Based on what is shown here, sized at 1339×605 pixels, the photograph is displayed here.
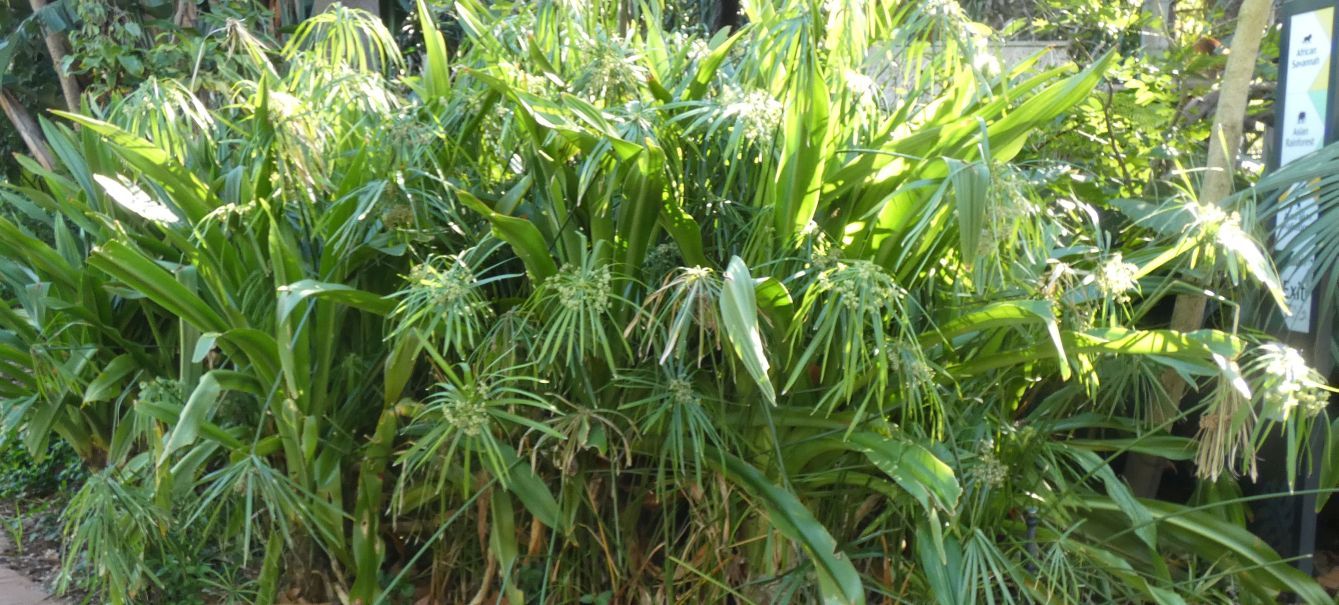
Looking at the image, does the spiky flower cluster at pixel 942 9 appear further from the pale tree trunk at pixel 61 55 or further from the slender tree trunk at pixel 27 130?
the slender tree trunk at pixel 27 130

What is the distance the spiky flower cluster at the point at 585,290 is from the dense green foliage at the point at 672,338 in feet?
0.06

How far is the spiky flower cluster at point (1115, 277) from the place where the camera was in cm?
251

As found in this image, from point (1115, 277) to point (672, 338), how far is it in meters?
0.96

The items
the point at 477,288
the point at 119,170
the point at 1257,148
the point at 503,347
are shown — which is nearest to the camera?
the point at 503,347

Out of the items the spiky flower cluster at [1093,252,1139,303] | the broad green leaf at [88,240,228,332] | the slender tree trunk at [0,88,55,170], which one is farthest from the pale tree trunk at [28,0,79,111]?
the spiky flower cluster at [1093,252,1139,303]

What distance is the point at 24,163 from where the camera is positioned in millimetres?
3838

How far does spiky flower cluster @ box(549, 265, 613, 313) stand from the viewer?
240 centimetres

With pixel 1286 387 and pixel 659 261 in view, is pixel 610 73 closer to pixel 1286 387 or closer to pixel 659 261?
pixel 659 261

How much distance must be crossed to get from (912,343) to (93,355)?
2363 mm

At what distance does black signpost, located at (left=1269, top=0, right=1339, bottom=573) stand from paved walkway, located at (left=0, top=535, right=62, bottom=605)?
11.7 ft

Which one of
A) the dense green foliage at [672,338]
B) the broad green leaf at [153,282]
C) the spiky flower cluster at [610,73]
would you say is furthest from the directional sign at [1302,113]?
the broad green leaf at [153,282]

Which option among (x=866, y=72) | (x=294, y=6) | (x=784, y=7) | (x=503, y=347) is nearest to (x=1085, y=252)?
(x=866, y=72)

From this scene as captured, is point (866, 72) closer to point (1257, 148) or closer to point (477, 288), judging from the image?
point (477, 288)

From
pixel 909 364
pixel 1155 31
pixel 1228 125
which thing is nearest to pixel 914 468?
pixel 909 364
